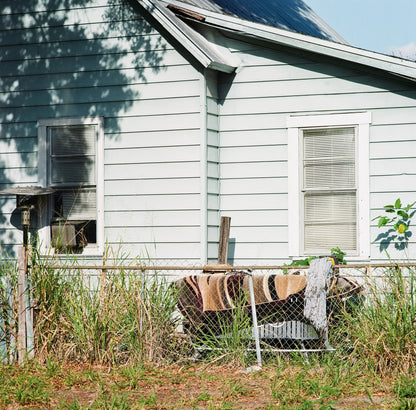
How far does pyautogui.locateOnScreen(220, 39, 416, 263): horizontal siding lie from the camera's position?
892 centimetres

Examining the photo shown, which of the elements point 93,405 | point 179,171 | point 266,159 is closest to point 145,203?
point 179,171

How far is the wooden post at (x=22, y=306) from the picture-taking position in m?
7.78

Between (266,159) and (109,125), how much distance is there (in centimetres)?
213

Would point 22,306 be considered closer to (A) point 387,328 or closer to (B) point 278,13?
(A) point 387,328

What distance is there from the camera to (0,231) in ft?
33.5

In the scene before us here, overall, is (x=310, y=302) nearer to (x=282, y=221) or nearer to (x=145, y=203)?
(x=282, y=221)

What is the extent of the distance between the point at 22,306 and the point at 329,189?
3.91m

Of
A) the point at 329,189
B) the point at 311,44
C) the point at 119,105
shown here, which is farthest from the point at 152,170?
the point at 311,44

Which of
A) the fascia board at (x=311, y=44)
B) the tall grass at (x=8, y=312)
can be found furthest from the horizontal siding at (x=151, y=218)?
the fascia board at (x=311, y=44)

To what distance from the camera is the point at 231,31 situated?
952cm

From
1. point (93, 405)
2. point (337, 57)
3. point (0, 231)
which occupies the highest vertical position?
point (337, 57)

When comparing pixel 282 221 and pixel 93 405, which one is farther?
pixel 282 221

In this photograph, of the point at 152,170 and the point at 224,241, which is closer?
the point at 224,241

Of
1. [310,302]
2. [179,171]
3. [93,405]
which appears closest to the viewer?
[93,405]
